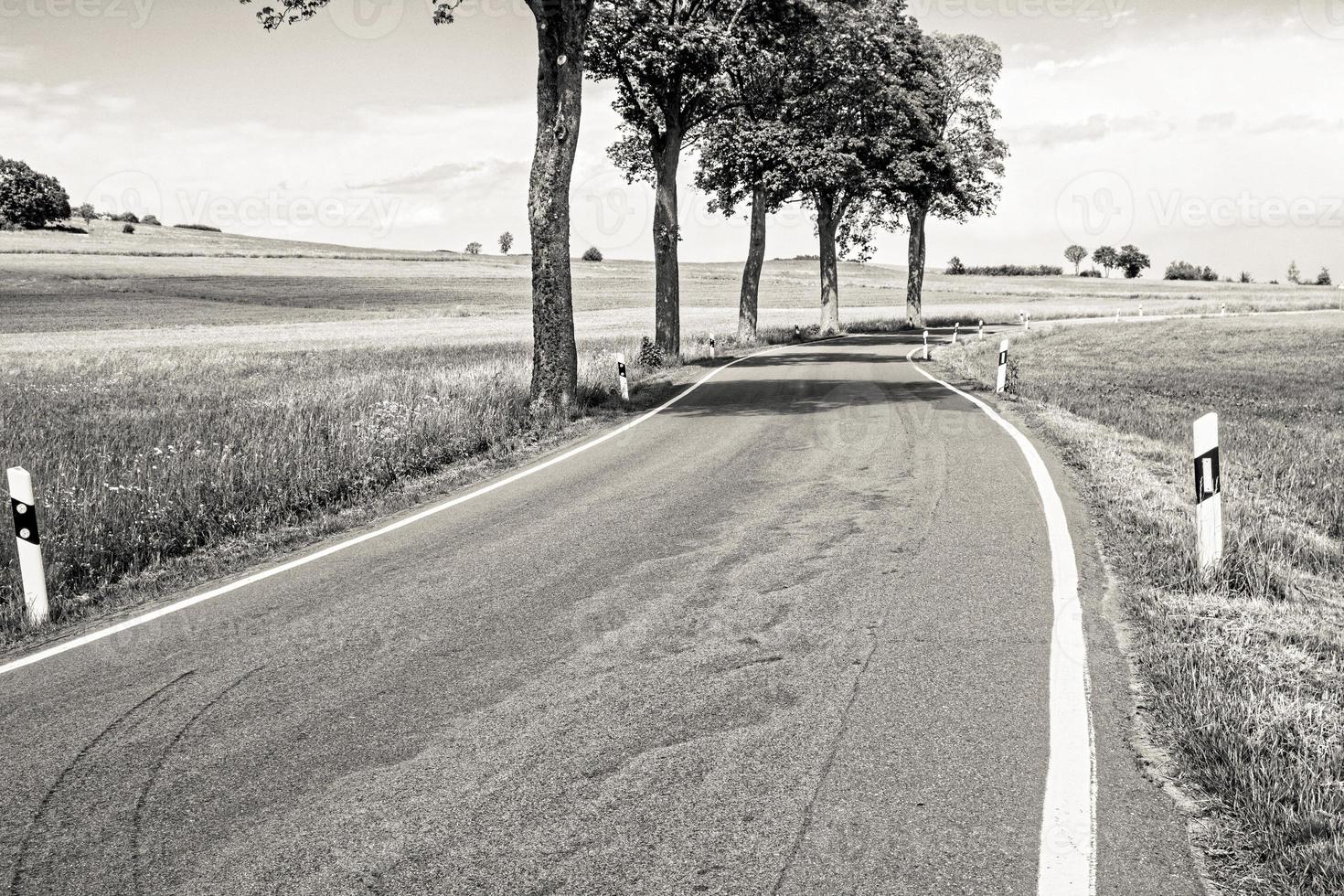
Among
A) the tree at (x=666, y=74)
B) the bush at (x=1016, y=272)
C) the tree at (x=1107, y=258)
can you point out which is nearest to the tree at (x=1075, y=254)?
the tree at (x=1107, y=258)

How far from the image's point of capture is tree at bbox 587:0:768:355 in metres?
23.5

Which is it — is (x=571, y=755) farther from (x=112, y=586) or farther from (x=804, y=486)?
(x=804, y=486)

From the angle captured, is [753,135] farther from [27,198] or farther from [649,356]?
[27,198]

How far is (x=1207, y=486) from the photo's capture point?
609cm

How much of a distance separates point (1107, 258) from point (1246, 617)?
183434 mm

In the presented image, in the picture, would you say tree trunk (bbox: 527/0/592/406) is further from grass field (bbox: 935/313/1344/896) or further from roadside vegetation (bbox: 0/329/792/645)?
grass field (bbox: 935/313/1344/896)

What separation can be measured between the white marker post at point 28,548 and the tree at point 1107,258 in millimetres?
181874

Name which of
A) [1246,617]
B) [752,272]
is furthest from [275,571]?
[752,272]

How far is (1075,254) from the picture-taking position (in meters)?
190

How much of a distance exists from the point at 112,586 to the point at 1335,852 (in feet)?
24.2

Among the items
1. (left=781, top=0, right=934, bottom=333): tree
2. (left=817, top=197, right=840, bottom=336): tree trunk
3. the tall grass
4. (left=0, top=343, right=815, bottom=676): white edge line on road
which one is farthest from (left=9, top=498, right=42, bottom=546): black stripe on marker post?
(left=817, top=197, right=840, bottom=336): tree trunk

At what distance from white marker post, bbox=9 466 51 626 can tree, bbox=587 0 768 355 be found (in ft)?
63.6

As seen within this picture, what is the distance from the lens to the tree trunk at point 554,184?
1598 cm

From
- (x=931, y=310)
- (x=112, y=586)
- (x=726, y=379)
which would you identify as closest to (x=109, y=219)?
(x=931, y=310)
